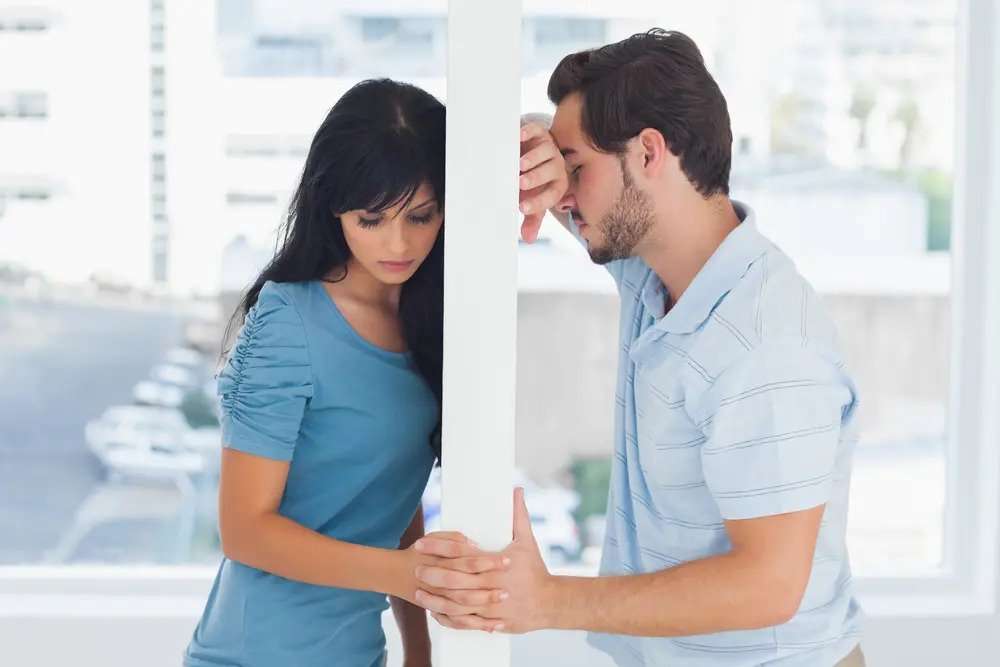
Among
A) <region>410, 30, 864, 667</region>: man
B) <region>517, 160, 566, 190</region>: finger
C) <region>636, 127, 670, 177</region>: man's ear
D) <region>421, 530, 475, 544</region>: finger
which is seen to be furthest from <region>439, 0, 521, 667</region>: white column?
<region>636, 127, 670, 177</region>: man's ear

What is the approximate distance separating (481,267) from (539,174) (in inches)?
16.2

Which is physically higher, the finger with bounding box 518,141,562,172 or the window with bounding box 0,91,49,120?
the window with bounding box 0,91,49,120

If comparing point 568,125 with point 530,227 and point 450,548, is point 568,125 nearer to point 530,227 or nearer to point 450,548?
point 530,227

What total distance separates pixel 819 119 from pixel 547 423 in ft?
3.19

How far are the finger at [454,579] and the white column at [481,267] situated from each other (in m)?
0.04

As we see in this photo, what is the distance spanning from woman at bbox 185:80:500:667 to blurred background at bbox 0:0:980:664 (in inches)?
49.6

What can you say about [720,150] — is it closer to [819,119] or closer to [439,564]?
[439,564]

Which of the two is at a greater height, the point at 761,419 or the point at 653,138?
the point at 653,138

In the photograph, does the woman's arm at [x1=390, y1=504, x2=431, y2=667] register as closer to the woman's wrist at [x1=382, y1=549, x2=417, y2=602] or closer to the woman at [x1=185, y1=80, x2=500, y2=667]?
the woman at [x1=185, y1=80, x2=500, y2=667]

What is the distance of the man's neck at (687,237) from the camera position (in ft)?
5.04

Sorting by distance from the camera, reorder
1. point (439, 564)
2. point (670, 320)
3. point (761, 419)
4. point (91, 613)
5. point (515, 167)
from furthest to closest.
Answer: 1. point (91, 613)
2. point (670, 320)
3. point (761, 419)
4. point (439, 564)
5. point (515, 167)

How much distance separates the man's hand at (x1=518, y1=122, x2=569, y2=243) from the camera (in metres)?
1.43

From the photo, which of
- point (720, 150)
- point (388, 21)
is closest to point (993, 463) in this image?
point (720, 150)

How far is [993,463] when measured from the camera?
2.66 meters
